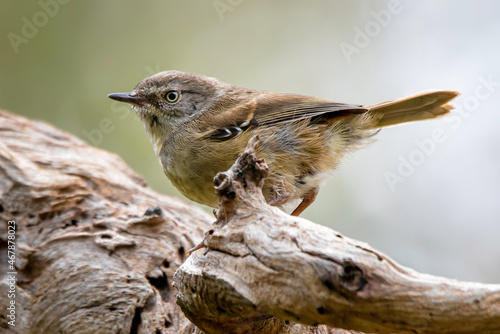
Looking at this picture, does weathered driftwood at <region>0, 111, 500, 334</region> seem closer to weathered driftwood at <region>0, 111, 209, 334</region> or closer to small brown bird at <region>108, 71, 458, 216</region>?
weathered driftwood at <region>0, 111, 209, 334</region>

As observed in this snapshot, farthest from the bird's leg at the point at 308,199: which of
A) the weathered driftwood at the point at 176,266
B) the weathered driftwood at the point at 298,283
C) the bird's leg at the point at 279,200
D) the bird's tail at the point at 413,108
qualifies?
the weathered driftwood at the point at 298,283

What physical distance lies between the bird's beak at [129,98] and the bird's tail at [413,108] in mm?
1966

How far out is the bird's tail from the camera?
150 inches

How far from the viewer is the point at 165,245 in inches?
147

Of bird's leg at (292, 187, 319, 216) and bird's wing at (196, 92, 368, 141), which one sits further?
bird's leg at (292, 187, 319, 216)

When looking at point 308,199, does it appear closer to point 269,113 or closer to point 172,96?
point 269,113

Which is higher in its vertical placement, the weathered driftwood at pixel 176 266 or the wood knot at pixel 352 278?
the wood knot at pixel 352 278

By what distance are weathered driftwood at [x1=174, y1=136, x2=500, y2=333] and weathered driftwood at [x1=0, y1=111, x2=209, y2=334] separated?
0.80m

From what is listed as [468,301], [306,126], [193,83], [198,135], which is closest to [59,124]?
[193,83]

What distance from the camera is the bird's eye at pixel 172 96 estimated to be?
13.4ft

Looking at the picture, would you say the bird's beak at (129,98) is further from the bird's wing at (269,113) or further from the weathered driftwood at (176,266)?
the weathered driftwood at (176,266)

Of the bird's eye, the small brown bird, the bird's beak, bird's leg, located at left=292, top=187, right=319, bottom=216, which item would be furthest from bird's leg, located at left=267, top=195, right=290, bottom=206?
the bird's beak

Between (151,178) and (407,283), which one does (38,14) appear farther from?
(407,283)

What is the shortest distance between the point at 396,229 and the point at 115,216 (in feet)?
11.3
